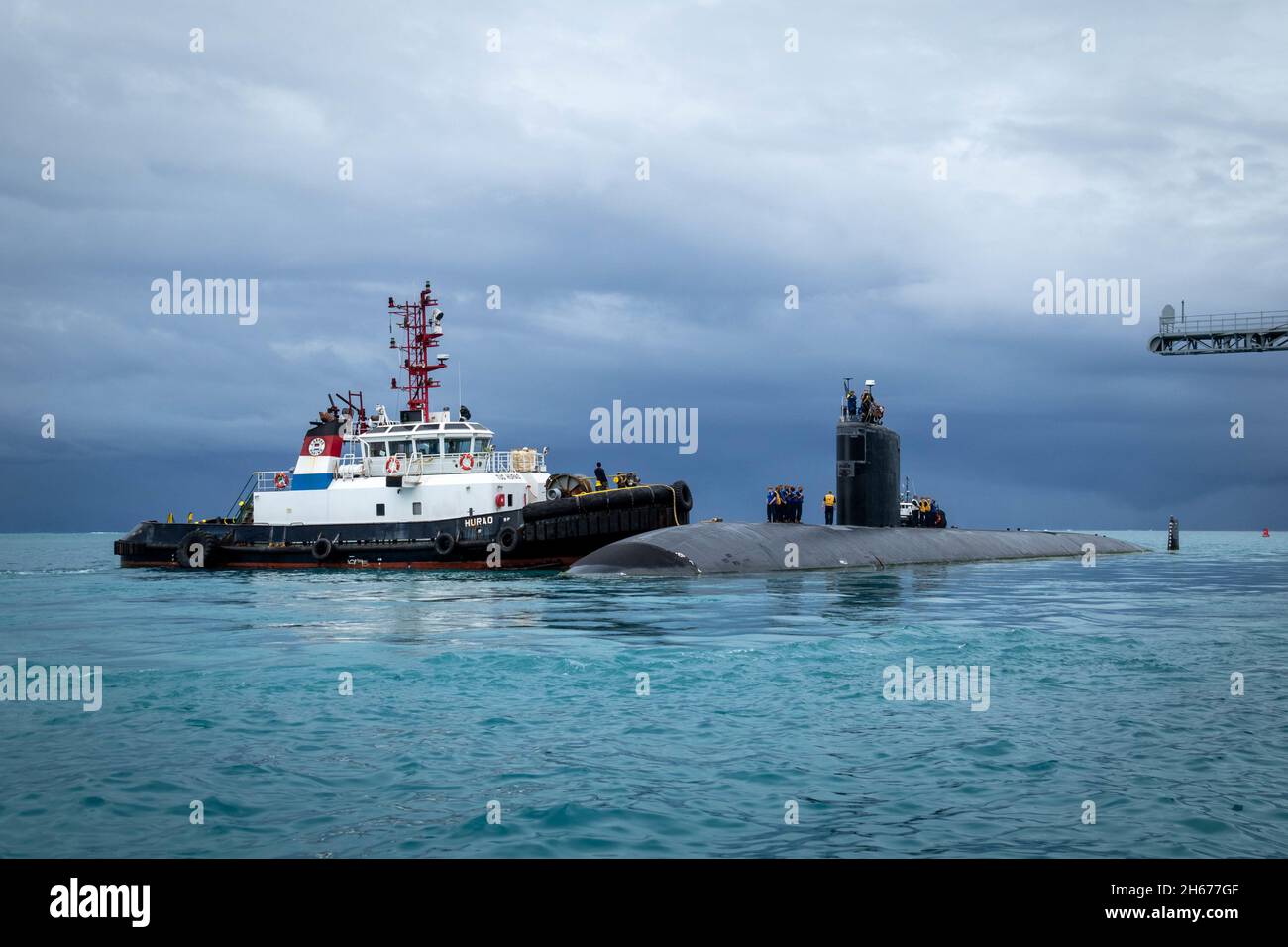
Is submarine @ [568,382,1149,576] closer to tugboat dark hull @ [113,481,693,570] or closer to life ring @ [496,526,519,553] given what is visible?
tugboat dark hull @ [113,481,693,570]

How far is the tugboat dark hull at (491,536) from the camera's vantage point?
131ft

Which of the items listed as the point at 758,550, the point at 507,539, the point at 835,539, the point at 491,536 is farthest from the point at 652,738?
the point at 491,536

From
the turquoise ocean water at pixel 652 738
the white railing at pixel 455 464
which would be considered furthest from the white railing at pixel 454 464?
the turquoise ocean water at pixel 652 738

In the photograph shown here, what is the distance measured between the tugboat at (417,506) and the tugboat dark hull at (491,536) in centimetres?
4

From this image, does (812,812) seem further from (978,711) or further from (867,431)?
(867,431)

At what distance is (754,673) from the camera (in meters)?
15.3

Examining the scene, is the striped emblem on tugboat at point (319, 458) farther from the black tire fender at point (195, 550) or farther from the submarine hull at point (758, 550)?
the submarine hull at point (758, 550)

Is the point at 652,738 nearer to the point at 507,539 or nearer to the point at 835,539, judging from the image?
the point at 835,539

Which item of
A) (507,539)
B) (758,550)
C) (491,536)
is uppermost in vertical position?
(491,536)

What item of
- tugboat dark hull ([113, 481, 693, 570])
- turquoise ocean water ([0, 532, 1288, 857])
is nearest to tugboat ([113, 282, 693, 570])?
tugboat dark hull ([113, 481, 693, 570])

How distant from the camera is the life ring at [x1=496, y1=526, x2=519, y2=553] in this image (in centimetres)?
3988

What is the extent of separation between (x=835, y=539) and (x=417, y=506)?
58.9 feet

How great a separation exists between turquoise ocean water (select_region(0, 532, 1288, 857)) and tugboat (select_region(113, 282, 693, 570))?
54.2ft

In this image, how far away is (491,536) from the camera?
133 feet
